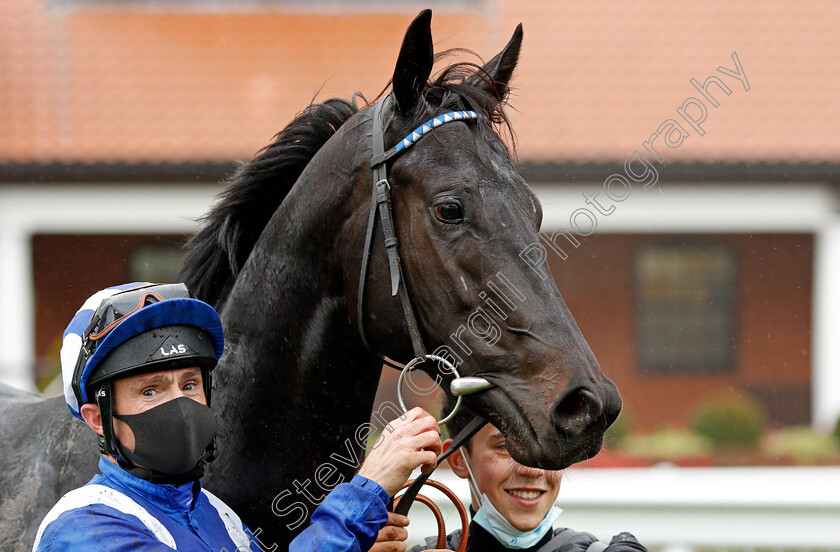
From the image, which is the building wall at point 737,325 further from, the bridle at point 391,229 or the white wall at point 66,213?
the bridle at point 391,229

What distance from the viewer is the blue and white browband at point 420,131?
2016 millimetres

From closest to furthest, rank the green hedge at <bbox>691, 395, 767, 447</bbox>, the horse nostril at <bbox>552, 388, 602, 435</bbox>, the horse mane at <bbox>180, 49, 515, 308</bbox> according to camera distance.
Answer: the horse nostril at <bbox>552, 388, 602, 435</bbox>
the horse mane at <bbox>180, 49, 515, 308</bbox>
the green hedge at <bbox>691, 395, 767, 447</bbox>

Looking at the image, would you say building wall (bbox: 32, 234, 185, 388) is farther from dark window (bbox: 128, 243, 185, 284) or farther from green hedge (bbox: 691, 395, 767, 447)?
green hedge (bbox: 691, 395, 767, 447)

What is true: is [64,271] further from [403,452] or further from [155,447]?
[403,452]

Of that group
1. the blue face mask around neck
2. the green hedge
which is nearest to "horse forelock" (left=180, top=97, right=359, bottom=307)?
the blue face mask around neck

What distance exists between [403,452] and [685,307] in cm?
1118

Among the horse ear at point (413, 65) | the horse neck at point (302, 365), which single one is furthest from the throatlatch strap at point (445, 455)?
the horse ear at point (413, 65)

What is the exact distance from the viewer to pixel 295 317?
7.14ft

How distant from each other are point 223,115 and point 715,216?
6012 mm

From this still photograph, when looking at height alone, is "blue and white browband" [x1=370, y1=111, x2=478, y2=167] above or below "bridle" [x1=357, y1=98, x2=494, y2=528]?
above

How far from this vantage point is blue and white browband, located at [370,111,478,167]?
79.4 inches

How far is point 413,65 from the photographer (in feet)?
6.70

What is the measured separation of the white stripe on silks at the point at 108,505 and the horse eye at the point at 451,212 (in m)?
0.90

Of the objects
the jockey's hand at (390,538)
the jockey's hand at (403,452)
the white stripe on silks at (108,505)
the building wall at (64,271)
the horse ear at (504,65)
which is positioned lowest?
the jockey's hand at (390,538)
